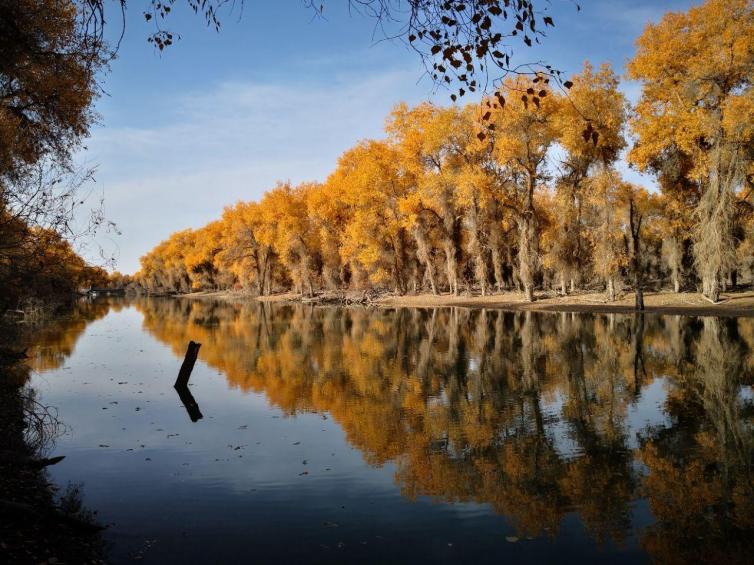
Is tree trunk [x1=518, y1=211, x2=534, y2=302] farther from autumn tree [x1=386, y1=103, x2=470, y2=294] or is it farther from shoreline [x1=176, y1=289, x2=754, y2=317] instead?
autumn tree [x1=386, y1=103, x2=470, y2=294]

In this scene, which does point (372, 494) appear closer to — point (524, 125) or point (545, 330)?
point (545, 330)

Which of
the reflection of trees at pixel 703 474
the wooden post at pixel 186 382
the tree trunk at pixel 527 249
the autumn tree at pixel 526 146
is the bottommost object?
the reflection of trees at pixel 703 474

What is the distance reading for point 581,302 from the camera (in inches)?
1596

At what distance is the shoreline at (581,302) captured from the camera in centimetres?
3119

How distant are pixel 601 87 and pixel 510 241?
51.6 ft

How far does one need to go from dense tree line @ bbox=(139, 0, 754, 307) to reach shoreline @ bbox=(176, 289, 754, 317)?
1.10 metres

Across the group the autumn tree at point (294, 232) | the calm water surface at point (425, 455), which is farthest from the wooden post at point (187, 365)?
the autumn tree at point (294, 232)

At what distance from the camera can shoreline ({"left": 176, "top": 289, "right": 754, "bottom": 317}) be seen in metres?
31.2

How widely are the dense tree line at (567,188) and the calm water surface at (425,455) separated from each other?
8447 millimetres

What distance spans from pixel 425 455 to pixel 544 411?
13.4 feet

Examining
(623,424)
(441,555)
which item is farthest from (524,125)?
(441,555)

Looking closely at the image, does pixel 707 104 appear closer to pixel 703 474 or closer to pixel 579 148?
pixel 579 148

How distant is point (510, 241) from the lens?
49938 millimetres

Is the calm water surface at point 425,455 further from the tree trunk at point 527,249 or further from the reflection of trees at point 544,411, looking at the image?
the tree trunk at point 527,249
